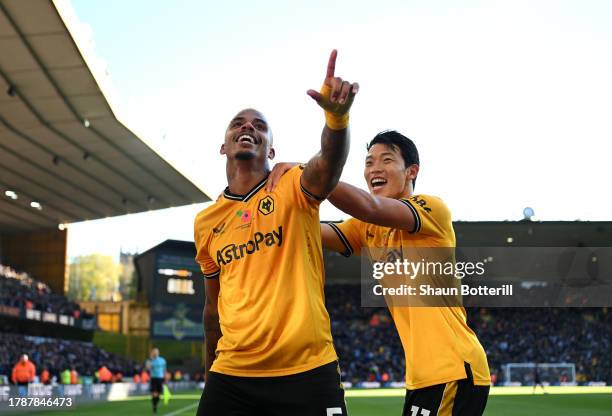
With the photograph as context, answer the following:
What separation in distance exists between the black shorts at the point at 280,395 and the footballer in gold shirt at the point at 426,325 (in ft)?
1.59

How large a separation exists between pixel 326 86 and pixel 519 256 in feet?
167

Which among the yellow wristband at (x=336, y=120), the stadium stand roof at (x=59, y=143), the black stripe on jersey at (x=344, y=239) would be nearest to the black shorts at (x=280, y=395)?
the black stripe on jersey at (x=344, y=239)

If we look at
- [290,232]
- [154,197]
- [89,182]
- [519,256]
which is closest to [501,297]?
[519,256]

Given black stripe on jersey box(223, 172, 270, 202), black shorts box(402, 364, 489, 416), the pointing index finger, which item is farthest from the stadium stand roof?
black shorts box(402, 364, 489, 416)

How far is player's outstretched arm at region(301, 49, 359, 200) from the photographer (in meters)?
3.23

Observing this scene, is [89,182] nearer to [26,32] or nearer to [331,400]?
[26,32]

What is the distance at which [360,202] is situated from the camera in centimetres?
377

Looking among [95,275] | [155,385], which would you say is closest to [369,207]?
[155,385]

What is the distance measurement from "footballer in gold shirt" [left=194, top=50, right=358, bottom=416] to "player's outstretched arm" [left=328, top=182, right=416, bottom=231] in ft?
0.45

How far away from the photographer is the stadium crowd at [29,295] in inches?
1468

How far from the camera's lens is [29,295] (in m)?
39.8

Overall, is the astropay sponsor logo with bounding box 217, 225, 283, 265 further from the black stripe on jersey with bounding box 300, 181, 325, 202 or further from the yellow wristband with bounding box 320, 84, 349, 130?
the yellow wristband with bounding box 320, 84, 349, 130

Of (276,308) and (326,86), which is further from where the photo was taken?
(276,308)

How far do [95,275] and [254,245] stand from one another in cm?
10603
